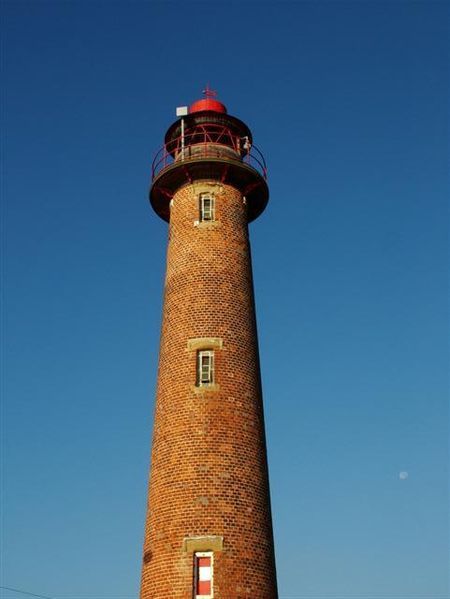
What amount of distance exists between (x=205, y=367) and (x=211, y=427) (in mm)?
2036

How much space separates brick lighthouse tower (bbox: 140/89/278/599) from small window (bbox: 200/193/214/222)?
35 mm

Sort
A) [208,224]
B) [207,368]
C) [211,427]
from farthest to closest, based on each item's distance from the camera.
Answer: [208,224], [207,368], [211,427]

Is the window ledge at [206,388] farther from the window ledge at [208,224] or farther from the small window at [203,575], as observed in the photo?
the window ledge at [208,224]

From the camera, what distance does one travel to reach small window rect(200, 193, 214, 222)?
25188 millimetres

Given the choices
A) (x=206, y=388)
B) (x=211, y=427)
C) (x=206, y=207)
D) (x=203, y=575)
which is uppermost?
(x=206, y=207)

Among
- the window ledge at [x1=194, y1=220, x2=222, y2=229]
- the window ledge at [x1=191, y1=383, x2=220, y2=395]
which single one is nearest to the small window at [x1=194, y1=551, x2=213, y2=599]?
the window ledge at [x1=191, y1=383, x2=220, y2=395]

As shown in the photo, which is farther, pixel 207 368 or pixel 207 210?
→ pixel 207 210

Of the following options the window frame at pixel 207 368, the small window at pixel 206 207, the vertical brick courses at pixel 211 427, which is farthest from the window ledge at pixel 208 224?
the window frame at pixel 207 368

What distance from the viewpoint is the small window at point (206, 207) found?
82.6 ft

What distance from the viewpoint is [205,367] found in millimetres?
22328

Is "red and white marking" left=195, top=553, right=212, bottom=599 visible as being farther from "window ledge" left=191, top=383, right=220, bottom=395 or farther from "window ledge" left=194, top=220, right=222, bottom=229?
"window ledge" left=194, top=220, right=222, bottom=229

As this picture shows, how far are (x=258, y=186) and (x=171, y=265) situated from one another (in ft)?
14.8

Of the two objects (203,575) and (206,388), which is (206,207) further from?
(203,575)

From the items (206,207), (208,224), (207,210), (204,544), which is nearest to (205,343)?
(208,224)
